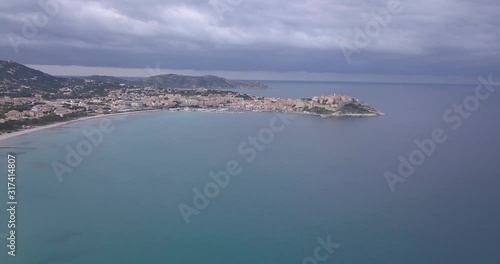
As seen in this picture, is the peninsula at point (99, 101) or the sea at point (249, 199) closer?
the sea at point (249, 199)

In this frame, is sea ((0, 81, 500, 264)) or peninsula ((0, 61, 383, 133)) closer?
sea ((0, 81, 500, 264))

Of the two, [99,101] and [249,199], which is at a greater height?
[249,199]

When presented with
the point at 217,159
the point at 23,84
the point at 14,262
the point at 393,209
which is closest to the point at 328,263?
the point at 393,209

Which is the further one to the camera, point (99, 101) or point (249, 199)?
point (99, 101)
